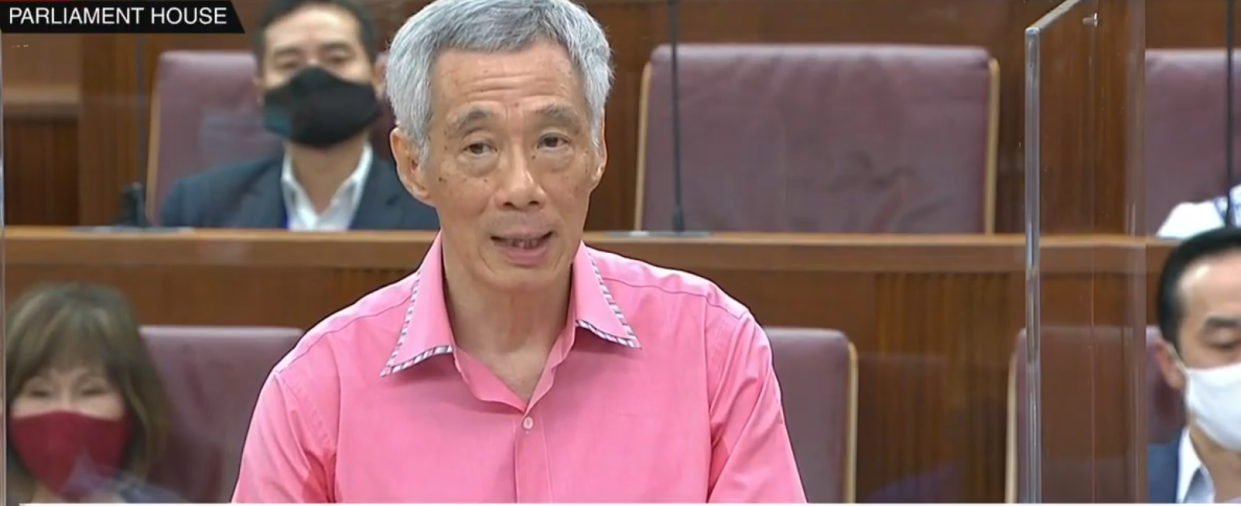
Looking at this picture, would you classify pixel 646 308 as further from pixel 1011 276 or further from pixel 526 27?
pixel 1011 276

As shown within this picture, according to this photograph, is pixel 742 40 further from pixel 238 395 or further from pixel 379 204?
pixel 238 395

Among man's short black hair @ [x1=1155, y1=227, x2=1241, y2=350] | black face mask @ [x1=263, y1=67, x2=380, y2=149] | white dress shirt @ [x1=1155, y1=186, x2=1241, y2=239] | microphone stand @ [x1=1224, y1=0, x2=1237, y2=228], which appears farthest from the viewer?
microphone stand @ [x1=1224, y1=0, x2=1237, y2=228]

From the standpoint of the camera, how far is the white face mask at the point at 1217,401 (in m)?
1.09

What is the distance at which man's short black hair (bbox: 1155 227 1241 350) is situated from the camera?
1.06 m

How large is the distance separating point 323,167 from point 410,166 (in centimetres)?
24

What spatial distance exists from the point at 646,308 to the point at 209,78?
366 mm

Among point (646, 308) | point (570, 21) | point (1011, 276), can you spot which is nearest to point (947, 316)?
point (1011, 276)

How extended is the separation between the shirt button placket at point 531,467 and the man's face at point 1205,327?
52 cm

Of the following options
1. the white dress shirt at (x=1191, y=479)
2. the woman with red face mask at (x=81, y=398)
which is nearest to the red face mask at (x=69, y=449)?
the woman with red face mask at (x=81, y=398)

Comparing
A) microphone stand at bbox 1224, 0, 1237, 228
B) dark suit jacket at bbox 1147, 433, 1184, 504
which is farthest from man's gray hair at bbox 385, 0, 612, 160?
microphone stand at bbox 1224, 0, 1237, 228

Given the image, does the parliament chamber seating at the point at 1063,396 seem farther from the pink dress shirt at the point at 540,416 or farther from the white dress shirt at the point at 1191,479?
the pink dress shirt at the point at 540,416

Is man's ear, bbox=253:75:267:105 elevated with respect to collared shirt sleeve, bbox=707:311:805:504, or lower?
elevated

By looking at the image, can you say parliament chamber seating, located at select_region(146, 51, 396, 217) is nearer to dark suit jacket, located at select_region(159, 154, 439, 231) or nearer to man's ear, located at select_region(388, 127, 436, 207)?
dark suit jacket, located at select_region(159, 154, 439, 231)

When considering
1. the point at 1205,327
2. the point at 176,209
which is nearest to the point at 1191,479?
the point at 1205,327
